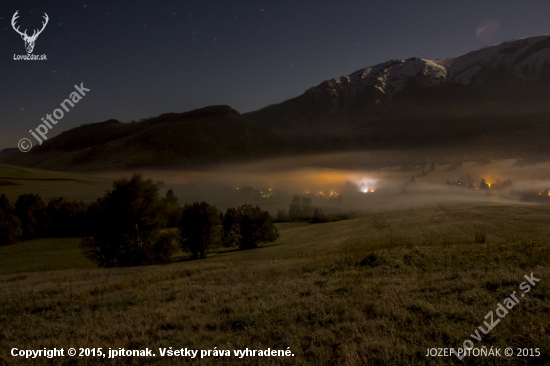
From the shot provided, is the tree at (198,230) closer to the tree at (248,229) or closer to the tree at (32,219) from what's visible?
the tree at (248,229)

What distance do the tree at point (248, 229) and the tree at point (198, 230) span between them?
914cm

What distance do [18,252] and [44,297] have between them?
203 ft

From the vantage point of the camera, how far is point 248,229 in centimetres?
6481

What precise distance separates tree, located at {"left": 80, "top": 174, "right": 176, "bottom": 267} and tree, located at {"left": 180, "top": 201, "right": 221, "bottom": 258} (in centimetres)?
1146

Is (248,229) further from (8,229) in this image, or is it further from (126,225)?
(8,229)

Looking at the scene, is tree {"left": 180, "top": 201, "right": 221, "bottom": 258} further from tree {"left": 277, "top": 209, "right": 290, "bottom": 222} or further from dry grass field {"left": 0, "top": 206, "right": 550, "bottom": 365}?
tree {"left": 277, "top": 209, "right": 290, "bottom": 222}

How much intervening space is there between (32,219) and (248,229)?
58.7 meters

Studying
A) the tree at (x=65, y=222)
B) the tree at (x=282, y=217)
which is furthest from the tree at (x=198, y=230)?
the tree at (x=282, y=217)

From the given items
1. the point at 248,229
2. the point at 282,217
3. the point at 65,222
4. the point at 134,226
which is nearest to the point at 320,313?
the point at 134,226

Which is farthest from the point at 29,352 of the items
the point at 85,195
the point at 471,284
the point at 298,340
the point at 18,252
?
the point at 85,195

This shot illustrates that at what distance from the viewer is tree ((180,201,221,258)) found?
183ft

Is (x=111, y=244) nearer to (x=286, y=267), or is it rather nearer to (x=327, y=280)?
(x=286, y=267)

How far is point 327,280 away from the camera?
13.5 metres

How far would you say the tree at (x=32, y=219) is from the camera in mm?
75688
